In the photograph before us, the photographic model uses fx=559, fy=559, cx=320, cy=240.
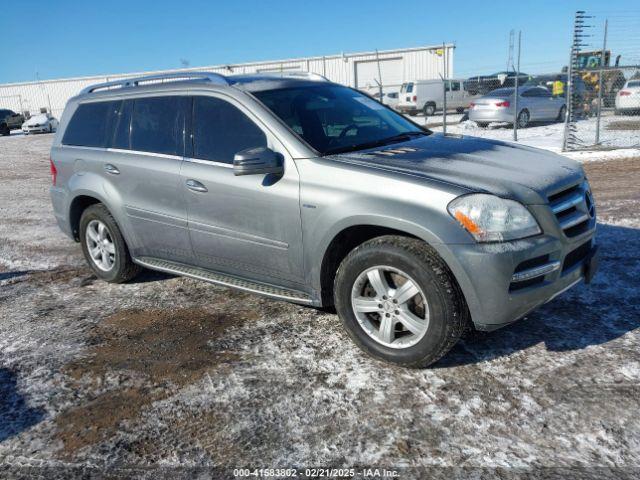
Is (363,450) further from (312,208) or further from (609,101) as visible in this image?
(609,101)

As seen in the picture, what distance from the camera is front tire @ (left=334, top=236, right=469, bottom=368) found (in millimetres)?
3039

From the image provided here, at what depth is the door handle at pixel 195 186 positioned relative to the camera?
3982 mm

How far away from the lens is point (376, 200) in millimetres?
3178

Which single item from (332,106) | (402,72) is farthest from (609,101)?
(402,72)

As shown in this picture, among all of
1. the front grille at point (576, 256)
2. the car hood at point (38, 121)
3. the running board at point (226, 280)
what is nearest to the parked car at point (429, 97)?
the car hood at point (38, 121)

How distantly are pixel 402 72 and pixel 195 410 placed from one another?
134 feet

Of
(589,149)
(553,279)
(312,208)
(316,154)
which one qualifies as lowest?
(589,149)

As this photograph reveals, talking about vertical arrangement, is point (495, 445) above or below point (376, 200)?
below

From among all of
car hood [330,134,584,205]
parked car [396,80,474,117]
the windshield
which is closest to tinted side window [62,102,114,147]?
the windshield

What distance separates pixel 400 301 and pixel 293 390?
785 mm

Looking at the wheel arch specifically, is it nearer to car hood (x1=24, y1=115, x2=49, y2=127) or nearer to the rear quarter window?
the rear quarter window

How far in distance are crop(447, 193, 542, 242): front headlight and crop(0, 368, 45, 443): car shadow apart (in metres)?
2.47

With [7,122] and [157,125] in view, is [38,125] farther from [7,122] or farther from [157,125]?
[157,125]

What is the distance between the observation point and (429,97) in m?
30.0
